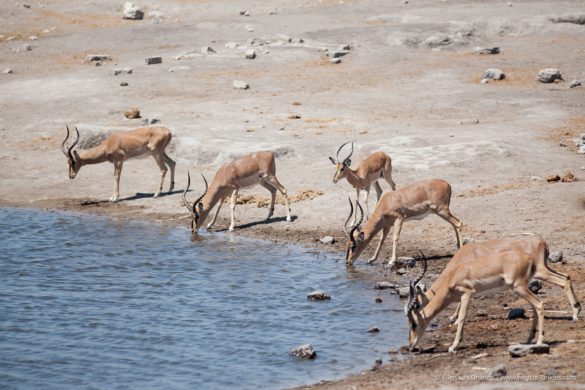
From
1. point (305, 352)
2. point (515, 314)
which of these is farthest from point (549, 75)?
point (305, 352)

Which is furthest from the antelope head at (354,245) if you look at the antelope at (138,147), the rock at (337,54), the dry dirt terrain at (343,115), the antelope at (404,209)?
the rock at (337,54)

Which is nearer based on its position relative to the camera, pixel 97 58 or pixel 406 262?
pixel 406 262

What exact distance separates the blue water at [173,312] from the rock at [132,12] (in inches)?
1197

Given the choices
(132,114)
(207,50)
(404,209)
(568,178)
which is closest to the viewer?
(404,209)

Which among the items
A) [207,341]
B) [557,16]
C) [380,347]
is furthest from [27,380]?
[557,16]

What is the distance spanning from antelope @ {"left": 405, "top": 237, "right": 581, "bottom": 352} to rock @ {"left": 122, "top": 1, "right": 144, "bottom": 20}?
39439 mm

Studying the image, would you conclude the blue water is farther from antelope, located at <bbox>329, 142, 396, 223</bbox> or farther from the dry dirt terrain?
antelope, located at <bbox>329, 142, 396, 223</bbox>

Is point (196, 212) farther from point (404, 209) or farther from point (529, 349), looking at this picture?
point (529, 349)

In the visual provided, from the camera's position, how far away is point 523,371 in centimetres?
1075

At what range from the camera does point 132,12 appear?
49.3m

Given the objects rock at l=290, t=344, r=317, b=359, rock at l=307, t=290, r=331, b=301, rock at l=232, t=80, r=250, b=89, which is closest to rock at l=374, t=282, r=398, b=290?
rock at l=307, t=290, r=331, b=301

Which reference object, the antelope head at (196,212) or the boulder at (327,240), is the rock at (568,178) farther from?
the antelope head at (196,212)

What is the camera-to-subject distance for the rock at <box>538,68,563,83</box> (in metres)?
32.9

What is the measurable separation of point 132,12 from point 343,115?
23.8 m
